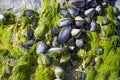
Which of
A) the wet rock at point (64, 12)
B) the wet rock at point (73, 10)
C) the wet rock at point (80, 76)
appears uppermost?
the wet rock at point (73, 10)

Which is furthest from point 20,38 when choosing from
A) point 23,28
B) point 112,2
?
point 112,2

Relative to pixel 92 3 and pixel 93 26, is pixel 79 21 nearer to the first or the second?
pixel 93 26

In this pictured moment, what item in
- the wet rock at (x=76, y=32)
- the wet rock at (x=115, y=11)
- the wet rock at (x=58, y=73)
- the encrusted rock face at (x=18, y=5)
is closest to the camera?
the wet rock at (x=58, y=73)

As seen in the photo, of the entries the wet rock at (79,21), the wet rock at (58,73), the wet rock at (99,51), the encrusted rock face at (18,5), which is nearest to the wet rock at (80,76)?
the wet rock at (58,73)

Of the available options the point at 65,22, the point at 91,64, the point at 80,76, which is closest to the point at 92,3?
the point at 65,22

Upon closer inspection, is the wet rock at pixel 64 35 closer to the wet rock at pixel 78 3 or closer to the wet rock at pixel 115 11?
the wet rock at pixel 78 3

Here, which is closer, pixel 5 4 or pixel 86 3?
pixel 86 3

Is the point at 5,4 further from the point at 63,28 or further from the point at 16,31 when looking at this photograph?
the point at 63,28
